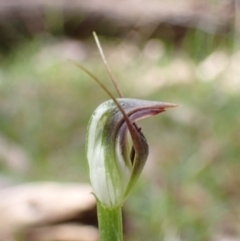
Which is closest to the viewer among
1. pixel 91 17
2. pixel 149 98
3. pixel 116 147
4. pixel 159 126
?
pixel 116 147

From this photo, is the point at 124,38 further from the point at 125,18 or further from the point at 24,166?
the point at 24,166

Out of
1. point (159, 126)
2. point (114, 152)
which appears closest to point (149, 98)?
point (159, 126)

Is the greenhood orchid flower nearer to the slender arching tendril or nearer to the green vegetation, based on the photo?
the slender arching tendril

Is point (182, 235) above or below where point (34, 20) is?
below

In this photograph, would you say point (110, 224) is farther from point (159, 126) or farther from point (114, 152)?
point (159, 126)

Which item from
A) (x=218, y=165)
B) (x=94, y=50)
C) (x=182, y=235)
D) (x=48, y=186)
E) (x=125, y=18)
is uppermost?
(x=125, y=18)

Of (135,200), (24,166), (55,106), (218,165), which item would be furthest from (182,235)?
(55,106)
